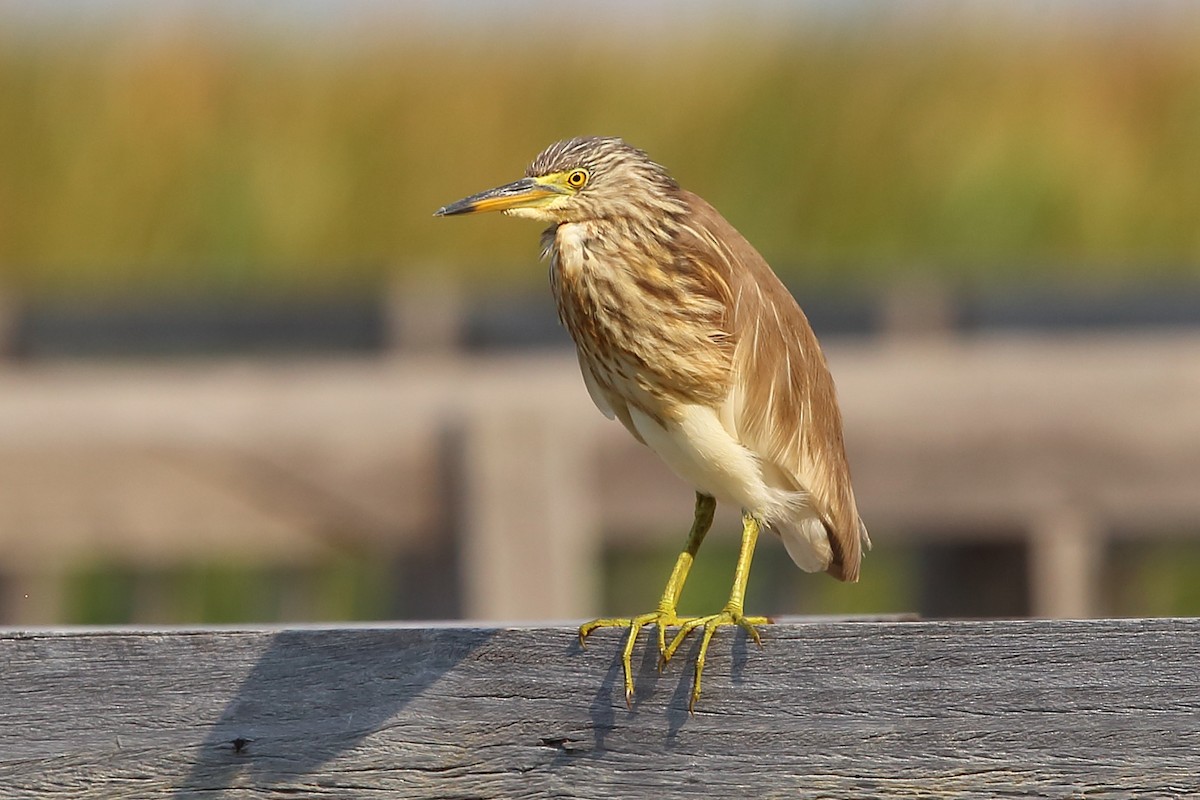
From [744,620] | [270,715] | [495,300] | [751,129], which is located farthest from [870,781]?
[751,129]

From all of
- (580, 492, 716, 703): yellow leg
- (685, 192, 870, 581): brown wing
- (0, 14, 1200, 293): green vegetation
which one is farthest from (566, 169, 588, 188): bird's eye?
(0, 14, 1200, 293): green vegetation

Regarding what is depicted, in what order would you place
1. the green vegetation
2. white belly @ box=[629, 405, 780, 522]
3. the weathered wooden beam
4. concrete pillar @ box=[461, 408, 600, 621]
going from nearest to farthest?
the weathered wooden beam < white belly @ box=[629, 405, 780, 522] < concrete pillar @ box=[461, 408, 600, 621] < the green vegetation

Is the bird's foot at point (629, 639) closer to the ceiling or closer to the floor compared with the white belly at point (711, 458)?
closer to the floor

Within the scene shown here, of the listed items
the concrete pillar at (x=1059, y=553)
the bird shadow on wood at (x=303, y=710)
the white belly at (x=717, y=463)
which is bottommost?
the concrete pillar at (x=1059, y=553)

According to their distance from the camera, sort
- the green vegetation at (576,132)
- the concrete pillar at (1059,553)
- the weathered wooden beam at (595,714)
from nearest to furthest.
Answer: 1. the weathered wooden beam at (595,714)
2. the concrete pillar at (1059,553)
3. the green vegetation at (576,132)

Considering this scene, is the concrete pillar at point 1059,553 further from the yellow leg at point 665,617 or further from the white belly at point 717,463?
the yellow leg at point 665,617

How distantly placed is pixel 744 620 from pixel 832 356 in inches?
79.7

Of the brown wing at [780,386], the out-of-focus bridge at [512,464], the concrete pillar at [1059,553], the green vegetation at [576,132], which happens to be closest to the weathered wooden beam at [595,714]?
the brown wing at [780,386]

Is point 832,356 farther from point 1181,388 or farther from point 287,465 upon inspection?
point 287,465

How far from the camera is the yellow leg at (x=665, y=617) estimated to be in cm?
230

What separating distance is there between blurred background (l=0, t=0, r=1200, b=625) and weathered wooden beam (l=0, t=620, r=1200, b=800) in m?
1.27

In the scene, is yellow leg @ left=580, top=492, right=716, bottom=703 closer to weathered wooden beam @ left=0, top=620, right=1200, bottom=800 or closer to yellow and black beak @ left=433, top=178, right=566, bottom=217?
weathered wooden beam @ left=0, top=620, right=1200, bottom=800

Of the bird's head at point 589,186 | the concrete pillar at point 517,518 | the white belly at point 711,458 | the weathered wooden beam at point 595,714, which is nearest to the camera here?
the weathered wooden beam at point 595,714

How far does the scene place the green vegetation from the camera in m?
8.86
